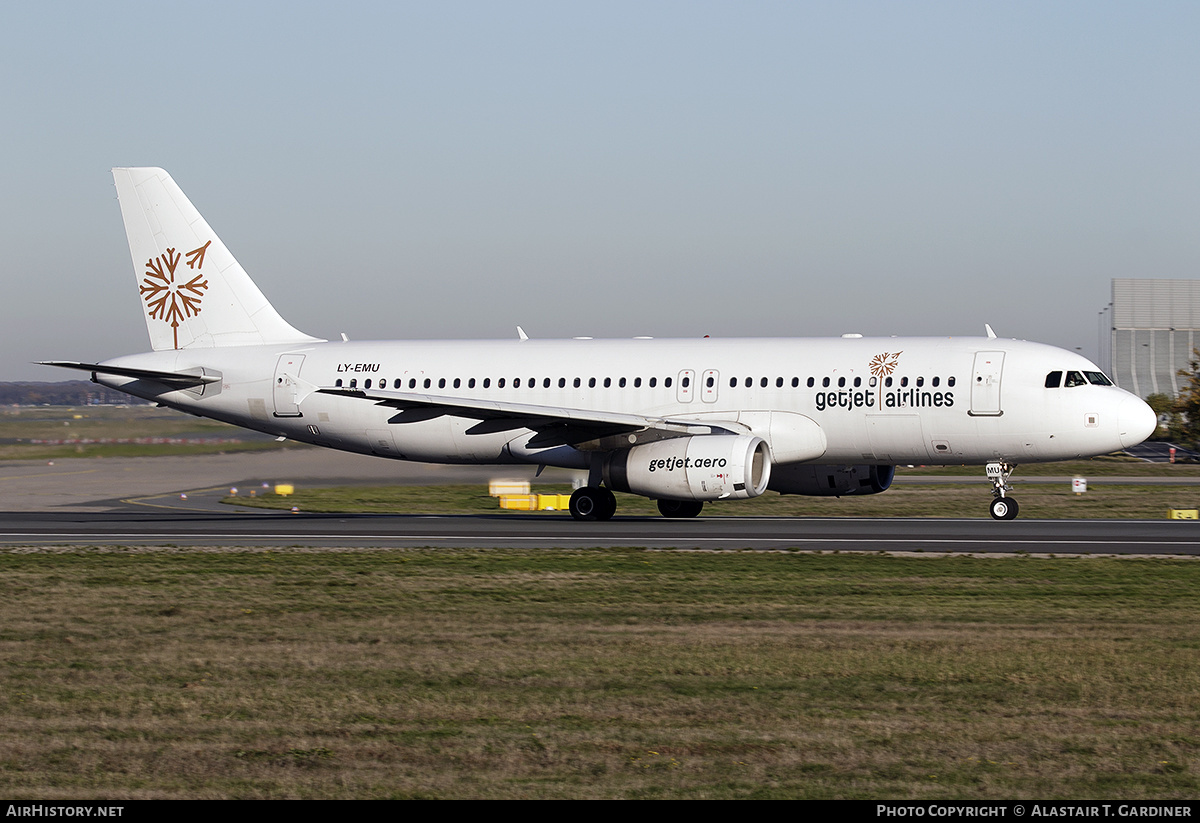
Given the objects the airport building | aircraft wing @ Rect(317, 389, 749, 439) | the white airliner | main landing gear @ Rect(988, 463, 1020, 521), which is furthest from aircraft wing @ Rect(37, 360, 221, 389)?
the airport building

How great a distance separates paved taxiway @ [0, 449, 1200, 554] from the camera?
23453mm

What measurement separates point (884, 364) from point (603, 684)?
1885cm

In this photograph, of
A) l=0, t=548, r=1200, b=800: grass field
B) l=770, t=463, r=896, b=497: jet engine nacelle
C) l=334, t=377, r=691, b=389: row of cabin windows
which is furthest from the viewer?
l=770, t=463, r=896, b=497: jet engine nacelle

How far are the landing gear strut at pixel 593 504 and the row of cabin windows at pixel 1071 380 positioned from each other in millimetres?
9995

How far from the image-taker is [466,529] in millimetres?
26953

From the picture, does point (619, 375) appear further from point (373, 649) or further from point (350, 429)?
point (373, 649)

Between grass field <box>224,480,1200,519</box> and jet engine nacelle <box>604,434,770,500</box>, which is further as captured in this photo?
grass field <box>224,480,1200,519</box>

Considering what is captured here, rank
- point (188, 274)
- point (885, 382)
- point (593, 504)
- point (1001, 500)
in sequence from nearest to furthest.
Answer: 1. point (885, 382)
2. point (1001, 500)
3. point (593, 504)
4. point (188, 274)

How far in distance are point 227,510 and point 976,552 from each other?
22.3 metres

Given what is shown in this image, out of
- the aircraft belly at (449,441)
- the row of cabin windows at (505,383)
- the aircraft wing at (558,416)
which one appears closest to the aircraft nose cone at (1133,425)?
the aircraft wing at (558,416)

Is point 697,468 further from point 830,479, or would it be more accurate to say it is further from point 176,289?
point 176,289

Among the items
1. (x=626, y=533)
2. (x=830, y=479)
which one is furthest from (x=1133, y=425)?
(x=626, y=533)

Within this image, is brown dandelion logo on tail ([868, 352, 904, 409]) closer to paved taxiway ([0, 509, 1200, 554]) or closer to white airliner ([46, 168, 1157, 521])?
white airliner ([46, 168, 1157, 521])

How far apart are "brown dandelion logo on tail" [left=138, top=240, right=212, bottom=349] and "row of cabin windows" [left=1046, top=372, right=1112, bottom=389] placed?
21506mm
